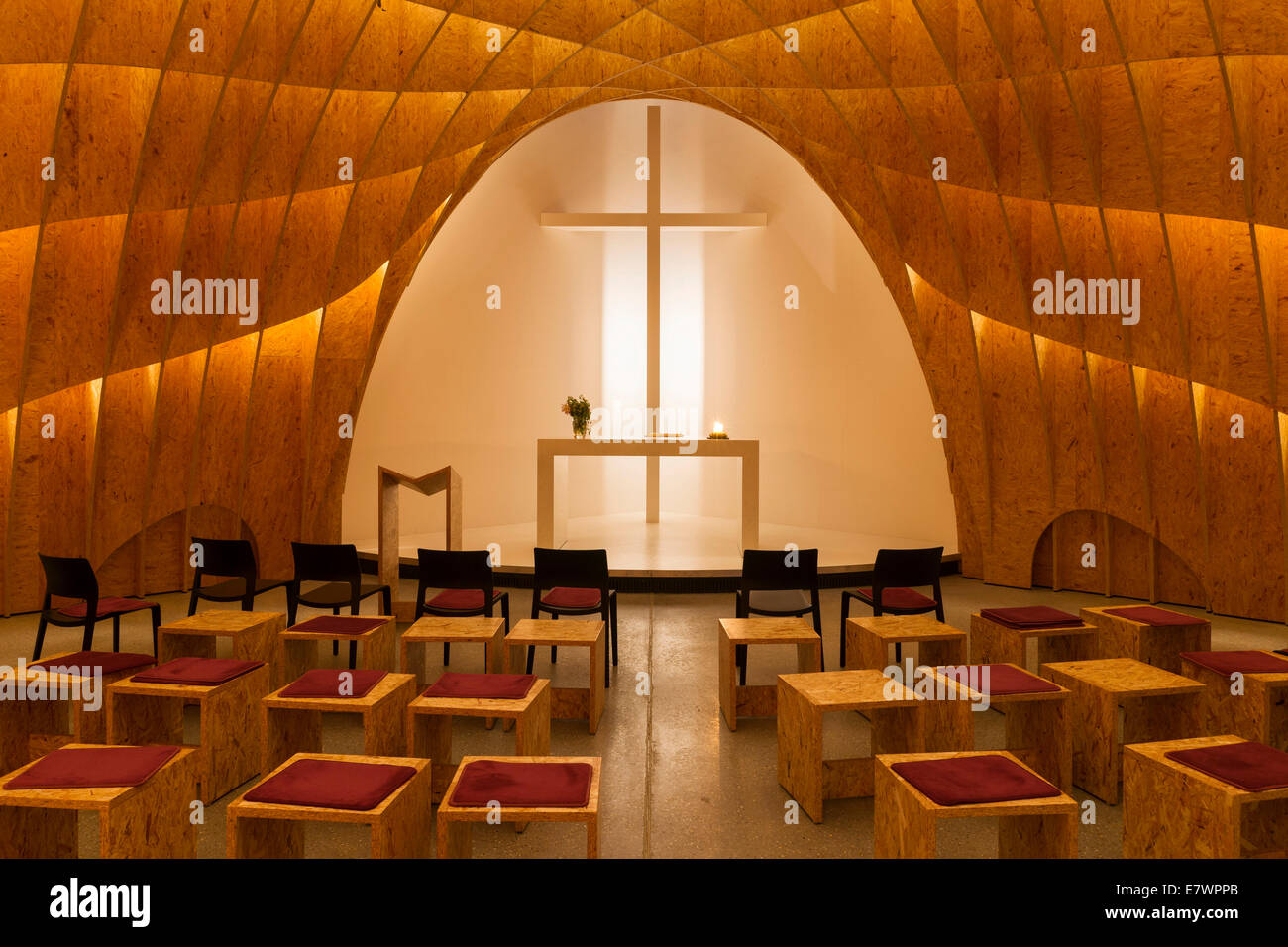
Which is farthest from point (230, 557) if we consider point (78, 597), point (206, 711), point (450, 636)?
point (206, 711)

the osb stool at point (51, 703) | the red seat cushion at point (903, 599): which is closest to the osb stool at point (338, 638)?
the osb stool at point (51, 703)

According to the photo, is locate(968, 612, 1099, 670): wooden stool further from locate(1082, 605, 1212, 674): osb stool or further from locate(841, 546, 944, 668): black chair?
locate(841, 546, 944, 668): black chair

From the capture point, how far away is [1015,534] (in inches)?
419

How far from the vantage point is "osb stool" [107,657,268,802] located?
4523 mm

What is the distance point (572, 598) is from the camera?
23.3 feet

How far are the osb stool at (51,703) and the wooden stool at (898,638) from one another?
15.0 feet

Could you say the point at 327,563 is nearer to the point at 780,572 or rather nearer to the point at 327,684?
the point at 327,684

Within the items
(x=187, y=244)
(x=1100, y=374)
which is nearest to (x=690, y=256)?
(x=1100, y=374)

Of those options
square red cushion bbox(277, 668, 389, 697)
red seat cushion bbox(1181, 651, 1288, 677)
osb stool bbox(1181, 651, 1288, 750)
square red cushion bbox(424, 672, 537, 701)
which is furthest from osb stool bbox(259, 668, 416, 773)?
red seat cushion bbox(1181, 651, 1288, 677)

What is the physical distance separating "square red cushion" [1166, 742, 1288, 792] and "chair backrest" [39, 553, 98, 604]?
7031 mm

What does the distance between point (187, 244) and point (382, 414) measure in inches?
142

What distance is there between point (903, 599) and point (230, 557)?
18.6 feet

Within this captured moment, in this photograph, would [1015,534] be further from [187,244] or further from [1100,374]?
[187,244]
